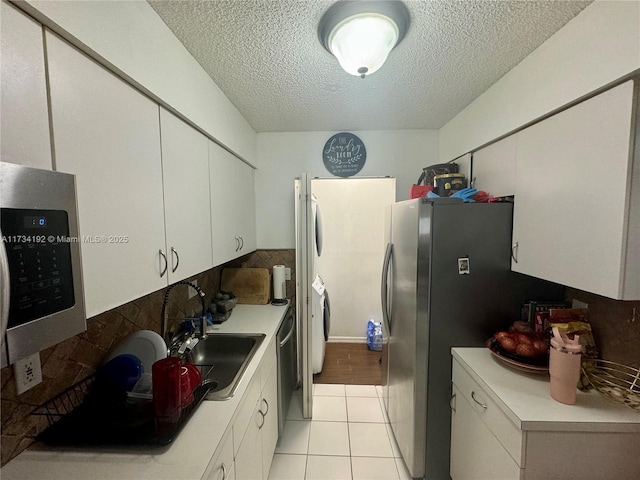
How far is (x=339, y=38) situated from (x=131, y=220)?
108 cm

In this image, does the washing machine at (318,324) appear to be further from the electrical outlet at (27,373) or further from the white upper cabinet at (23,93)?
the white upper cabinet at (23,93)

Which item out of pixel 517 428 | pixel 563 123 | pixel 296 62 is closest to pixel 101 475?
pixel 517 428

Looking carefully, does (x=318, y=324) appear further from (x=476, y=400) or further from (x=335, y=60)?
(x=335, y=60)

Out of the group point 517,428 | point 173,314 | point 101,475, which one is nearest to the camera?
point 101,475

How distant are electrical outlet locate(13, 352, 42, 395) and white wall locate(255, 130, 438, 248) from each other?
1817 millimetres

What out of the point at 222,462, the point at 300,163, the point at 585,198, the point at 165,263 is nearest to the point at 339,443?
the point at 222,462

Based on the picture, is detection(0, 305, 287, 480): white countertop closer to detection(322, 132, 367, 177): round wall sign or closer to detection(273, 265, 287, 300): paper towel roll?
detection(273, 265, 287, 300): paper towel roll

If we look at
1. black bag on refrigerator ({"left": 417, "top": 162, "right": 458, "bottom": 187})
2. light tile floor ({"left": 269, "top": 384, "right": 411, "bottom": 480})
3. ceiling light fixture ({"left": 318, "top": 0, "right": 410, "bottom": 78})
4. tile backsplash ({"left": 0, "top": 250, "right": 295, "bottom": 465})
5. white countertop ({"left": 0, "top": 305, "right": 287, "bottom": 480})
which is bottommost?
light tile floor ({"left": 269, "top": 384, "right": 411, "bottom": 480})

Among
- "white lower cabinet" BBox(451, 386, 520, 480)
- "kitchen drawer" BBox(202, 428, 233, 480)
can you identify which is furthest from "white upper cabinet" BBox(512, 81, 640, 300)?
"kitchen drawer" BBox(202, 428, 233, 480)

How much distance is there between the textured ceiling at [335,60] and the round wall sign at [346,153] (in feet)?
1.15

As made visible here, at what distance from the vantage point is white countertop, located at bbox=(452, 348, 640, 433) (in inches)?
38.9

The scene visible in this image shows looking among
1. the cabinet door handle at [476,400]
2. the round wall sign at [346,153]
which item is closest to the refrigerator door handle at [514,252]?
the cabinet door handle at [476,400]

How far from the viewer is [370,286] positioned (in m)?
3.52

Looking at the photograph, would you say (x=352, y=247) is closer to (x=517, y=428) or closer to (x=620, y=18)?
(x=517, y=428)
